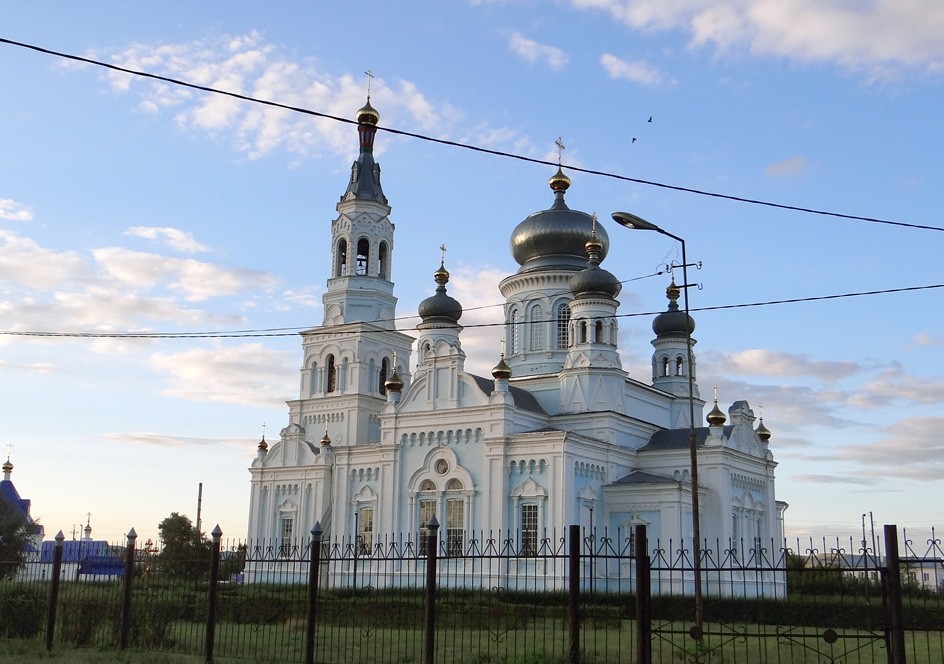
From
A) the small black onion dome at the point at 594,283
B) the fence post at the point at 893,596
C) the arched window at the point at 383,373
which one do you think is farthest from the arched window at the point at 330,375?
the fence post at the point at 893,596

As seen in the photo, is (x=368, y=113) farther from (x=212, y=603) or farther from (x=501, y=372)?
(x=212, y=603)

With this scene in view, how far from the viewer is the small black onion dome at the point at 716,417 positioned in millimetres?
35312

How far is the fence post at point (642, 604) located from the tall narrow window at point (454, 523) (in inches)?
928

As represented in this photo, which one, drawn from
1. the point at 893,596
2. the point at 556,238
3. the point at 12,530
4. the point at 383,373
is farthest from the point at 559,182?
the point at 893,596

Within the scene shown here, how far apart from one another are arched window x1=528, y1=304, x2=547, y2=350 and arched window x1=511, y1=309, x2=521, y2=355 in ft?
2.05

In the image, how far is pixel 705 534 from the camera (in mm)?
35000

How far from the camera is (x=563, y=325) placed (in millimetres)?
41750

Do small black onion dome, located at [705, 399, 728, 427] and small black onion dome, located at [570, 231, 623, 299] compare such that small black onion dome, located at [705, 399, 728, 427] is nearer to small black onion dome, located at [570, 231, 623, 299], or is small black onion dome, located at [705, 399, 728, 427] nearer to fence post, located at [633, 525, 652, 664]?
small black onion dome, located at [570, 231, 623, 299]

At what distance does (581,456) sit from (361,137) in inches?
A: 780

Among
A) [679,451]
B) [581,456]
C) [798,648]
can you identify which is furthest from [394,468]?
[798,648]

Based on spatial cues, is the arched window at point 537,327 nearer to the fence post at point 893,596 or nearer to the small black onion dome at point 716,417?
the small black onion dome at point 716,417

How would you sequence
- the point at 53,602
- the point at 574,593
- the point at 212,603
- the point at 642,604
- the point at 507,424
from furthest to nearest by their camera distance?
the point at 507,424 → the point at 53,602 → the point at 212,603 → the point at 574,593 → the point at 642,604

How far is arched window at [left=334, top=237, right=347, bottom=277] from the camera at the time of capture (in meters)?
43.4

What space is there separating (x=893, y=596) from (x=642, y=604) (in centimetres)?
258
